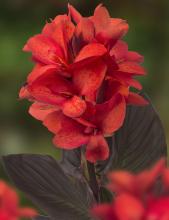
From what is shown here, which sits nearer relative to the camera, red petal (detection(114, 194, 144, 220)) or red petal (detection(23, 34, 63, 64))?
red petal (detection(114, 194, 144, 220))

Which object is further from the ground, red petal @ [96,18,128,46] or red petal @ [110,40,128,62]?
red petal @ [96,18,128,46]

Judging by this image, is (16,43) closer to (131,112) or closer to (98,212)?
(131,112)

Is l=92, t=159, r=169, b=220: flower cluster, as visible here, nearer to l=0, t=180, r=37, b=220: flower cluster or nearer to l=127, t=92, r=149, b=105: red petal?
l=0, t=180, r=37, b=220: flower cluster

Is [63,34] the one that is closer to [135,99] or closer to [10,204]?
[135,99]

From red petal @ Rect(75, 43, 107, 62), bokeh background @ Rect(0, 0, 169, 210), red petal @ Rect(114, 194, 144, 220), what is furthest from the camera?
bokeh background @ Rect(0, 0, 169, 210)

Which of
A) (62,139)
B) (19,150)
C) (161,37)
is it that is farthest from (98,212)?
(161,37)

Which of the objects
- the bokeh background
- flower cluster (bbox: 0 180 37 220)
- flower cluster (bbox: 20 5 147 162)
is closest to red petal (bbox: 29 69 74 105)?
flower cluster (bbox: 20 5 147 162)
